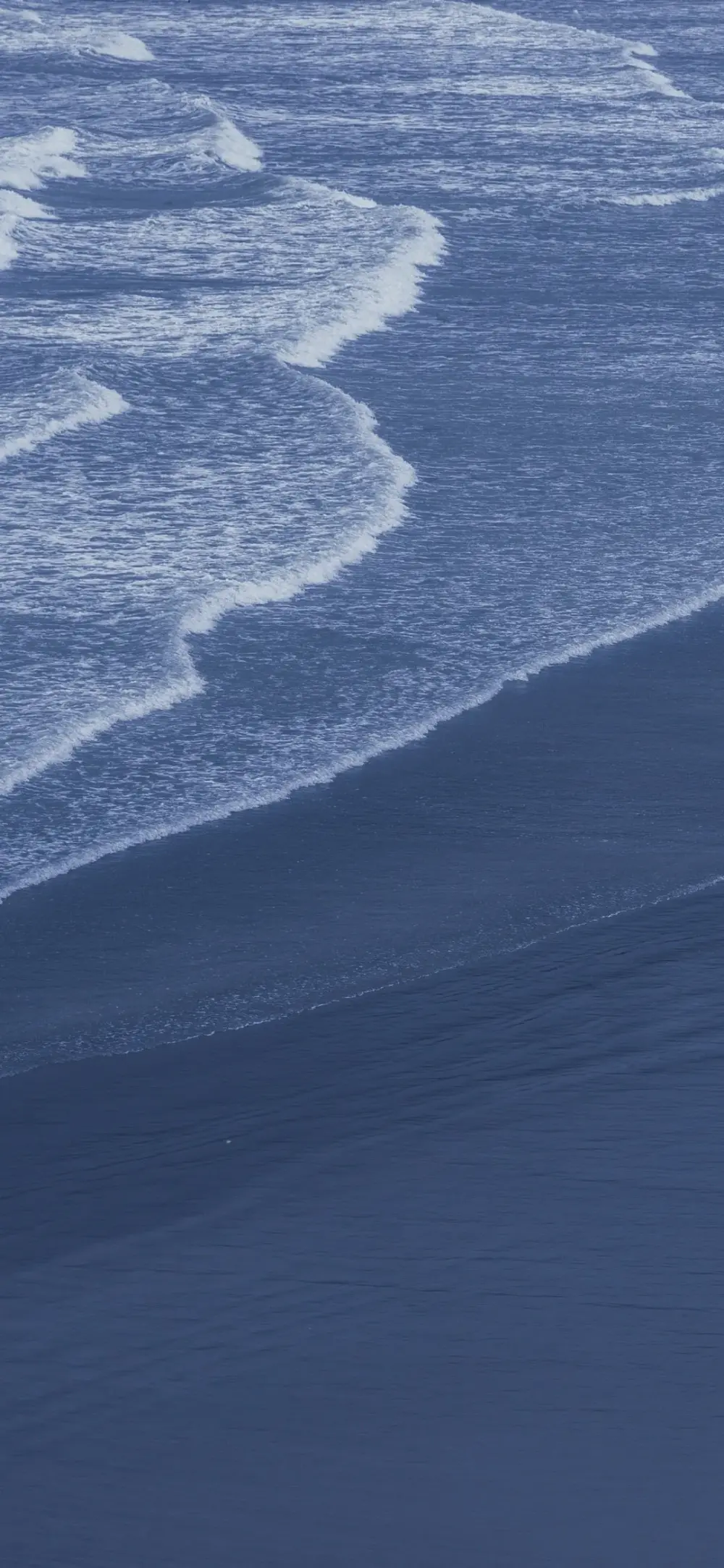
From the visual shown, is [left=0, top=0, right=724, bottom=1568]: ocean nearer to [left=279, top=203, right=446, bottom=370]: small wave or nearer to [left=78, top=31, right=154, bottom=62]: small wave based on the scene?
[left=279, top=203, right=446, bottom=370]: small wave

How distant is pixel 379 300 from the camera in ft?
91.3

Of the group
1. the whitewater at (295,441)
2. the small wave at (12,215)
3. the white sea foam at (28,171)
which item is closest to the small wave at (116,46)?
the whitewater at (295,441)

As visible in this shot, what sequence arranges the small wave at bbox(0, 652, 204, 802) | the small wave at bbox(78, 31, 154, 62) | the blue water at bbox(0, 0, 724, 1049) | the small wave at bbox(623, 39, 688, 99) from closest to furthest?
the small wave at bbox(0, 652, 204, 802) → the blue water at bbox(0, 0, 724, 1049) → the small wave at bbox(623, 39, 688, 99) → the small wave at bbox(78, 31, 154, 62)

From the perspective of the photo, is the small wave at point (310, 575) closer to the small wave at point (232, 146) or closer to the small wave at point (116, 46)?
the small wave at point (232, 146)

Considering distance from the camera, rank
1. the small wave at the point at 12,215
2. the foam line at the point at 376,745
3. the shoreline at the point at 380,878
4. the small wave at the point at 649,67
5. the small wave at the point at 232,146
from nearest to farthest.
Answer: the shoreline at the point at 380,878, the foam line at the point at 376,745, the small wave at the point at 12,215, the small wave at the point at 232,146, the small wave at the point at 649,67

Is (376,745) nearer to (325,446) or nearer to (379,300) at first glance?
(325,446)

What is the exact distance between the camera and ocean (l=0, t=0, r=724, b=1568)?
902cm

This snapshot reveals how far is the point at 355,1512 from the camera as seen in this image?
28.2 feet

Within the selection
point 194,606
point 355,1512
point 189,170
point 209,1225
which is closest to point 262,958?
point 209,1225

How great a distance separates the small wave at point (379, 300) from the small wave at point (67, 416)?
2.70 m

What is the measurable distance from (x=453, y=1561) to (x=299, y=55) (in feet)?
142

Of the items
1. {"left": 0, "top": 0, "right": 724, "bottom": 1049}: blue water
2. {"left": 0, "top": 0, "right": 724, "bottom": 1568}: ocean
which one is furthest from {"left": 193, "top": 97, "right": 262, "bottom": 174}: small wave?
{"left": 0, "top": 0, "right": 724, "bottom": 1568}: ocean

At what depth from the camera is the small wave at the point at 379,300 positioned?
25641 mm

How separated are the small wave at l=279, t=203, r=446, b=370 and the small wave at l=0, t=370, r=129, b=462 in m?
2.70
